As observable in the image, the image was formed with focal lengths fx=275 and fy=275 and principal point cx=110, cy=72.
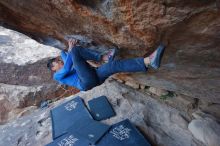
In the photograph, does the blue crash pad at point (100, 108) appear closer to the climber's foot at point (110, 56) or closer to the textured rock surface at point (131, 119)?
the textured rock surface at point (131, 119)

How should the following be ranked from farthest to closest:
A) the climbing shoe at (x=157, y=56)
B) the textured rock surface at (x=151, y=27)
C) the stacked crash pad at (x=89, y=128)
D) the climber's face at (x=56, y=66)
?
the climber's face at (x=56, y=66)
the stacked crash pad at (x=89, y=128)
the climbing shoe at (x=157, y=56)
the textured rock surface at (x=151, y=27)

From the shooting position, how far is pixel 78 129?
4.28 m

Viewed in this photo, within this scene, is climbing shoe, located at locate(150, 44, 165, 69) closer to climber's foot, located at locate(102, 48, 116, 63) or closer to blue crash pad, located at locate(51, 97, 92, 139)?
climber's foot, located at locate(102, 48, 116, 63)

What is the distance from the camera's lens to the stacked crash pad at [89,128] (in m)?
3.85

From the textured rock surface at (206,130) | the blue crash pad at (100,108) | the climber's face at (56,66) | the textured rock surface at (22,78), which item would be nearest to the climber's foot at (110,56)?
the climber's face at (56,66)

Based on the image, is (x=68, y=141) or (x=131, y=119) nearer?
(x=68, y=141)

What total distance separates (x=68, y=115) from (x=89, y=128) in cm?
69

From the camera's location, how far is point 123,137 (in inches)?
151

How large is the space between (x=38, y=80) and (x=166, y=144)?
15.3 ft

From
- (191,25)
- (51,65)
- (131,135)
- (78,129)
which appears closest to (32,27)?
(51,65)

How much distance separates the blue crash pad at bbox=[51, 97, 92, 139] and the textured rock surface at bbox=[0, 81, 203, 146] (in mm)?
128

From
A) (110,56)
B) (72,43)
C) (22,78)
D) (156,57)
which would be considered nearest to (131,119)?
(110,56)

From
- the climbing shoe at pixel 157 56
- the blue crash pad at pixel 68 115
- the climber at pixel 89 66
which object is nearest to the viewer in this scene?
the climbing shoe at pixel 157 56

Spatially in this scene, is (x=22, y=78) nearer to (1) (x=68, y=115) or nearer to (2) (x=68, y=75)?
(1) (x=68, y=115)
